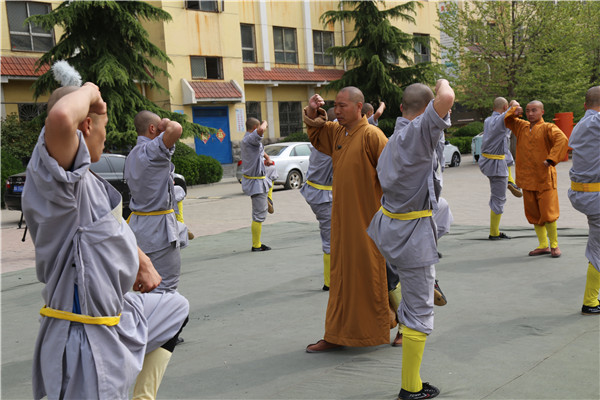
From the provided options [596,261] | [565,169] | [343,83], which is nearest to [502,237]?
[596,261]

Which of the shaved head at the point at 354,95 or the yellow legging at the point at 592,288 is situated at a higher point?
the shaved head at the point at 354,95

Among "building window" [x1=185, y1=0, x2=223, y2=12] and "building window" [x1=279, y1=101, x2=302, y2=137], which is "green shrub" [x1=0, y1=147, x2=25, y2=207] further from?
"building window" [x1=279, y1=101, x2=302, y2=137]

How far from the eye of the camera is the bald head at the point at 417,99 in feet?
14.5

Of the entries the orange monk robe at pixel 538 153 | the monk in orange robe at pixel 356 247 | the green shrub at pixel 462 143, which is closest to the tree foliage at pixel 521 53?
the green shrub at pixel 462 143

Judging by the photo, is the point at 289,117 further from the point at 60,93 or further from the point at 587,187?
the point at 60,93

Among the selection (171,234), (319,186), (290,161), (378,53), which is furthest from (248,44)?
(171,234)

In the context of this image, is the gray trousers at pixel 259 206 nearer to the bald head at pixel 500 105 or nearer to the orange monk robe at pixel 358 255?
the bald head at pixel 500 105

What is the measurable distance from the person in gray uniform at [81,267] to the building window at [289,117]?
97.6ft

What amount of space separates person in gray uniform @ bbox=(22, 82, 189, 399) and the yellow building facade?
2018cm

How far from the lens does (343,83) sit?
29.8 meters

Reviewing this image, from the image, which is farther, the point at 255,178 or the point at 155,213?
the point at 255,178

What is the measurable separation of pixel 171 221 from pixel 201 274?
2998mm

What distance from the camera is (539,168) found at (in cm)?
834

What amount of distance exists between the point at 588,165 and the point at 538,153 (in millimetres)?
2657
